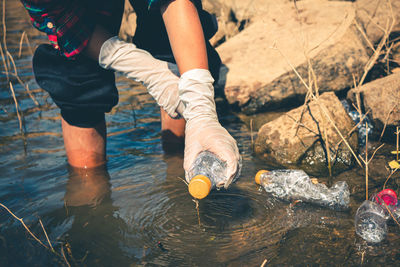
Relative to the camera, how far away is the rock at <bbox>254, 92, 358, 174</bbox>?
3395 mm

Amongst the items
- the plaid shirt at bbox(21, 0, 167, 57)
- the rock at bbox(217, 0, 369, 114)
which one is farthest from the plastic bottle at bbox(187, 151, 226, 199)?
the rock at bbox(217, 0, 369, 114)

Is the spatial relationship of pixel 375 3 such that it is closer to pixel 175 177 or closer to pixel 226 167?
pixel 175 177

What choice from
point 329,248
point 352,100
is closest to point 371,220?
point 329,248

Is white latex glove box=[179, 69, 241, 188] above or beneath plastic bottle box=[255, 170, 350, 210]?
above

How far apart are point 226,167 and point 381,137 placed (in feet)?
6.93

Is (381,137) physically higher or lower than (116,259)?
lower

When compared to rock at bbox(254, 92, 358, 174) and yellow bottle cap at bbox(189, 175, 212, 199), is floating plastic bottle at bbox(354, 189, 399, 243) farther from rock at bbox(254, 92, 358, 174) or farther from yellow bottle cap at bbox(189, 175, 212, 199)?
yellow bottle cap at bbox(189, 175, 212, 199)

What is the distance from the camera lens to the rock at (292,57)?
14.4 feet

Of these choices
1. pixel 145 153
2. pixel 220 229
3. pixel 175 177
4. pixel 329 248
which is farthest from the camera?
pixel 145 153

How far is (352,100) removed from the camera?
403 cm

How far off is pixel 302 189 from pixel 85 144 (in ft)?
6.16

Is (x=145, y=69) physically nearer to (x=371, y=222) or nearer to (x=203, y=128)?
(x=203, y=128)

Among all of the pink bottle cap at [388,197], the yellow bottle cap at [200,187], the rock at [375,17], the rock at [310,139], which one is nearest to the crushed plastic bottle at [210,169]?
the yellow bottle cap at [200,187]

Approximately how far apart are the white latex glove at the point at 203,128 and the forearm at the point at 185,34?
2.7 inches
